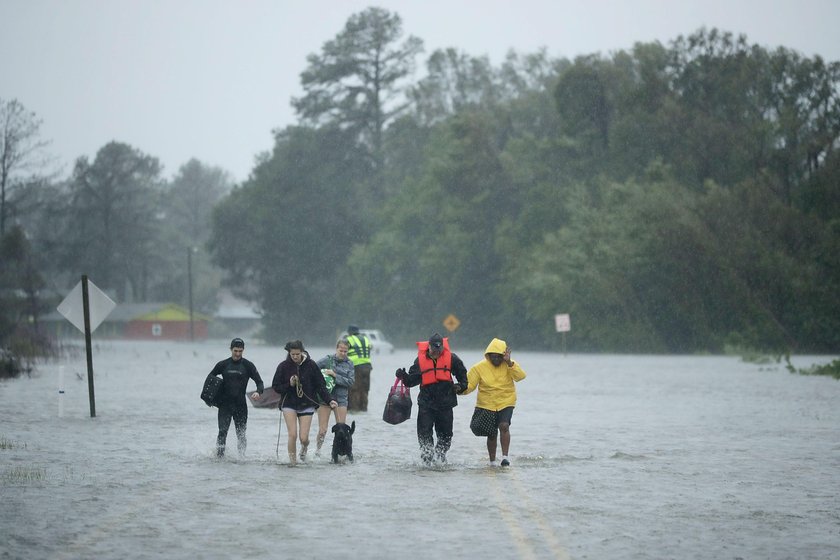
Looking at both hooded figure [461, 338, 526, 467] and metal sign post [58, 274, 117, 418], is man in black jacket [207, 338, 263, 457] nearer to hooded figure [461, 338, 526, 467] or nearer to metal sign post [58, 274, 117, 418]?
hooded figure [461, 338, 526, 467]

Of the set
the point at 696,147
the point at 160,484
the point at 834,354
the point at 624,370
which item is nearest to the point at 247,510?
the point at 160,484

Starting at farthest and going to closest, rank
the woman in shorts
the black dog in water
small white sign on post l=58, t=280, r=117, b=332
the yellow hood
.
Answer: small white sign on post l=58, t=280, r=117, b=332
the black dog in water
the woman in shorts
the yellow hood

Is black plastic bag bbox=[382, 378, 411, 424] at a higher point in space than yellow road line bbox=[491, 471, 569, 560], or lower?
higher

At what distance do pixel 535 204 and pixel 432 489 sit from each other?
3169 inches

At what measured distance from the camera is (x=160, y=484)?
1489 cm

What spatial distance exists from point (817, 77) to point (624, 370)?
34967 millimetres

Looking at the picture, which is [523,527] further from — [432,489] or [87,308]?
[87,308]

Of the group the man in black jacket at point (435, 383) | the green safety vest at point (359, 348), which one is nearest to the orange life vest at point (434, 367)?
the man in black jacket at point (435, 383)

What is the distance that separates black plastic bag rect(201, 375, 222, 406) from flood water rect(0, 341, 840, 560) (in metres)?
0.81

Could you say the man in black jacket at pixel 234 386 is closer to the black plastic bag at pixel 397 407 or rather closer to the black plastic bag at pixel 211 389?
the black plastic bag at pixel 211 389

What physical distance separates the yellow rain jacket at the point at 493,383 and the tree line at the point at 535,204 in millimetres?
53153

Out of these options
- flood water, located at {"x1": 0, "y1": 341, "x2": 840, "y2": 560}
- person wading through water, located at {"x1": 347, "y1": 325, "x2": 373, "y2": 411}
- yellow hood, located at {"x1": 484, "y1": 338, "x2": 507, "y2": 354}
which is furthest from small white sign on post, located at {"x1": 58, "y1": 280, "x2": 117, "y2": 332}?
yellow hood, located at {"x1": 484, "y1": 338, "x2": 507, "y2": 354}

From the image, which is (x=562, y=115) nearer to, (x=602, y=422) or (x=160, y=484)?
(x=602, y=422)

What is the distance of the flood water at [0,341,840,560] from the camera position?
1066 cm
